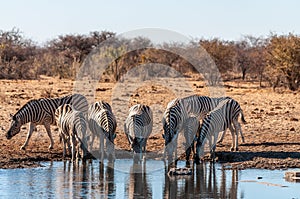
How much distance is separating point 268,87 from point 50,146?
66.1ft

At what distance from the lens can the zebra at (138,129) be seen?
41.0ft

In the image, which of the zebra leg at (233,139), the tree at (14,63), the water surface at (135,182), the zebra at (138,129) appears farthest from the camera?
the tree at (14,63)

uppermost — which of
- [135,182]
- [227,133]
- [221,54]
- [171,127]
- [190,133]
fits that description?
[221,54]

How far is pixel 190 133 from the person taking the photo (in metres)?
12.9

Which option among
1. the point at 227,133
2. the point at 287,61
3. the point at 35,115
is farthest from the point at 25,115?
the point at 287,61

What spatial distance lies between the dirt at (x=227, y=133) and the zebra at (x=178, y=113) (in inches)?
36.1

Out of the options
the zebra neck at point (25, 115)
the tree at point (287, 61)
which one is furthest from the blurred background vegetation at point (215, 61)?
the zebra neck at point (25, 115)

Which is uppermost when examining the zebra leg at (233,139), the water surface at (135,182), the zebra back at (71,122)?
the zebra back at (71,122)

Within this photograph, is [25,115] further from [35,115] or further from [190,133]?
[190,133]

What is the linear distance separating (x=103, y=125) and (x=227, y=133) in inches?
190

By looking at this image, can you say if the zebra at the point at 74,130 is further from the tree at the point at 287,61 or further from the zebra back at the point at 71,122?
the tree at the point at 287,61

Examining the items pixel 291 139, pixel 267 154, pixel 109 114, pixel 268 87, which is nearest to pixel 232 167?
pixel 267 154

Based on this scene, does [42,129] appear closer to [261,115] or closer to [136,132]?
[136,132]

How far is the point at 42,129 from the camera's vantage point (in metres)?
16.6
